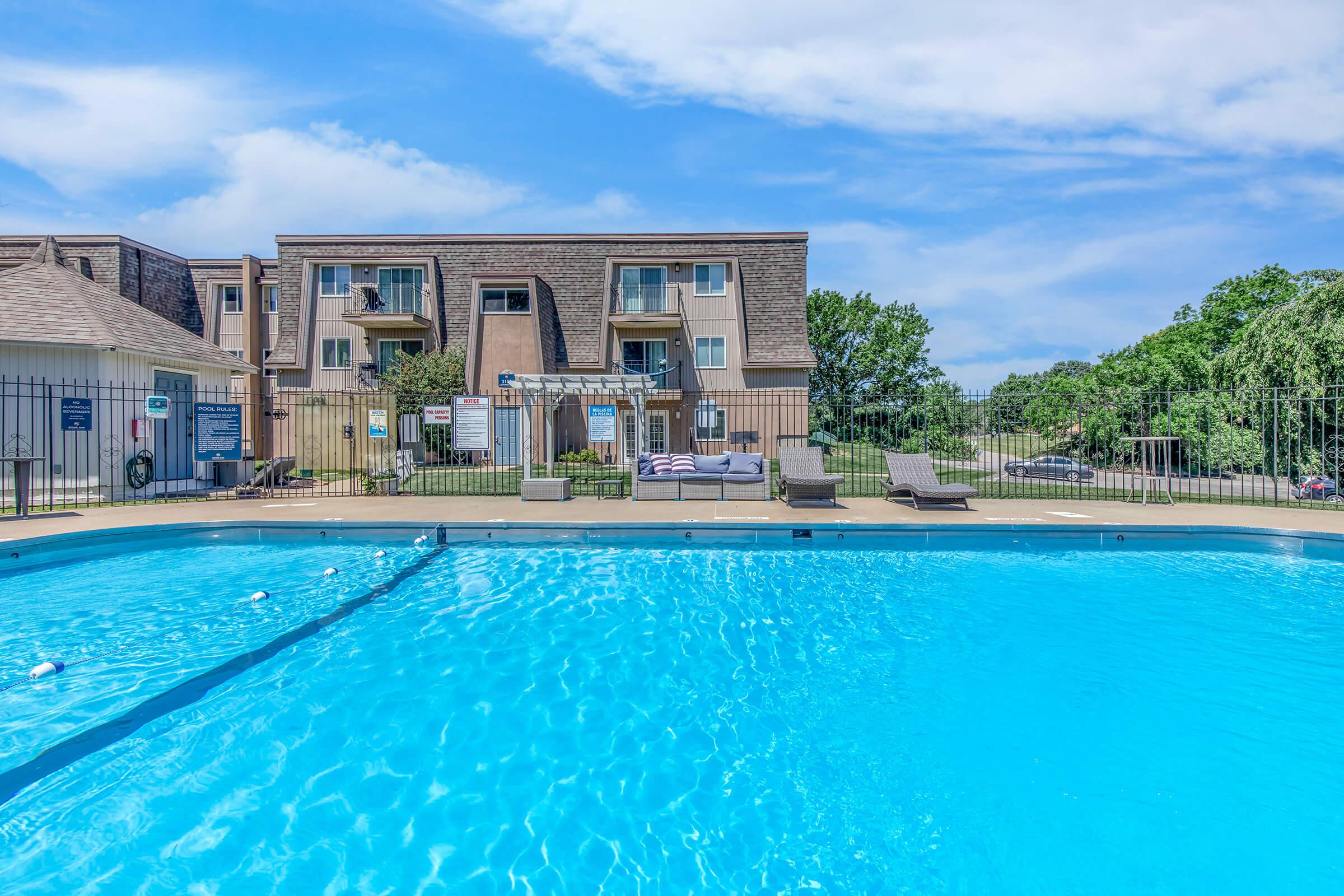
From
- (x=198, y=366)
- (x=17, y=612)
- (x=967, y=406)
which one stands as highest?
(x=198, y=366)

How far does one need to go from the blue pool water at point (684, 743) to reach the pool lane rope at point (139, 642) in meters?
0.10

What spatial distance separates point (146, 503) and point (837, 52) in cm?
1484

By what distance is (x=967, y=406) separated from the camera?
14.1m

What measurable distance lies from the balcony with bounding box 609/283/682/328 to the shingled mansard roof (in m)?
→ 12.1

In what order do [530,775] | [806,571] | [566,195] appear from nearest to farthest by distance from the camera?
[530,775], [806,571], [566,195]

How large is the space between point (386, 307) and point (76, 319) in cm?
1153

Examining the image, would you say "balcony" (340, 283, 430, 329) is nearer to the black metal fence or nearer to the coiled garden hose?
the black metal fence

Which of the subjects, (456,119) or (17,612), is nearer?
(17,612)

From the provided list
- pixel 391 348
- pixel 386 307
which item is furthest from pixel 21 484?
pixel 386 307

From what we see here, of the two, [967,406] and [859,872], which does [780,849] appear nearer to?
[859,872]

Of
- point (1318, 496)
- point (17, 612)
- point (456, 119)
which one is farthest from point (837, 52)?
point (1318, 496)

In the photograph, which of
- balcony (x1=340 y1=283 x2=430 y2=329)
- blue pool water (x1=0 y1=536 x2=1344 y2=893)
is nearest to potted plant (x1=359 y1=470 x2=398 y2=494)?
blue pool water (x1=0 y1=536 x2=1344 y2=893)

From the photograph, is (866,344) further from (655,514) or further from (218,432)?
(218,432)

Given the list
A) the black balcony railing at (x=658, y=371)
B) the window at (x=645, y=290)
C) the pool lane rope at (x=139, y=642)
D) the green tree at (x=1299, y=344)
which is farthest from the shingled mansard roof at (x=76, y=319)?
the green tree at (x=1299, y=344)
